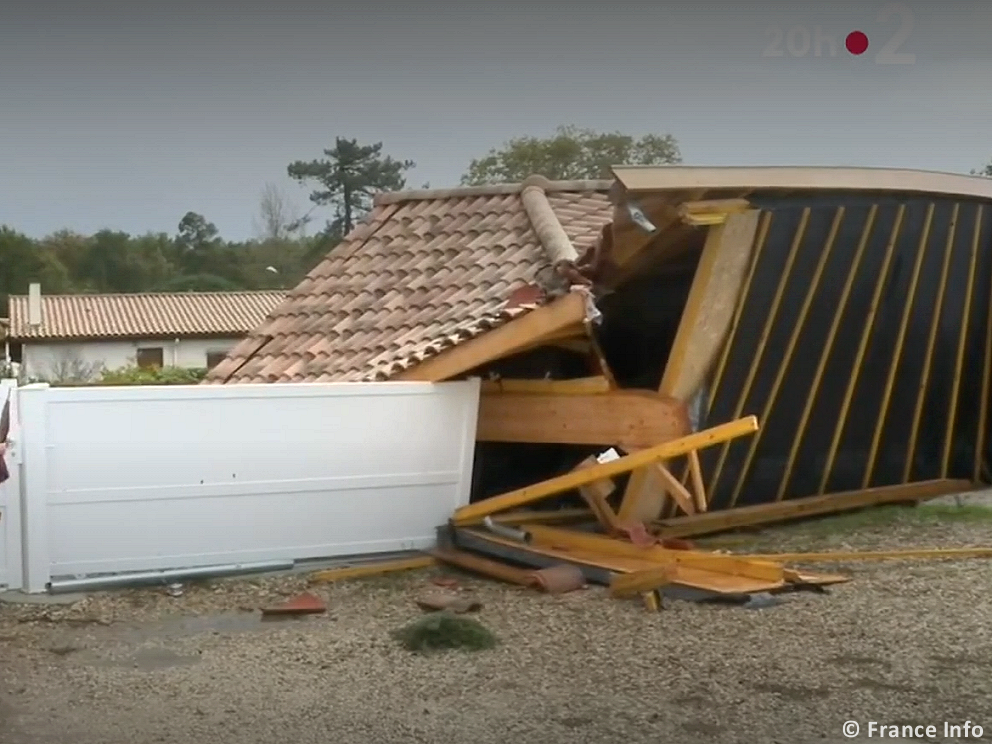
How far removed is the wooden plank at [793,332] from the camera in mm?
10094

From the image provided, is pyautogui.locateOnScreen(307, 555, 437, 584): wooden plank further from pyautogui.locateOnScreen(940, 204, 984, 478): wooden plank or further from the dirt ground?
pyautogui.locateOnScreen(940, 204, 984, 478): wooden plank

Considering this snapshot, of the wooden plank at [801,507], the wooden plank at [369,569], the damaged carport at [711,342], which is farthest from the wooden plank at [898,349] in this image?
the wooden plank at [369,569]

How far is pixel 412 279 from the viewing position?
1323 centimetres

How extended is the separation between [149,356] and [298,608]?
4244cm

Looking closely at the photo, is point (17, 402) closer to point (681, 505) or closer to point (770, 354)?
point (681, 505)

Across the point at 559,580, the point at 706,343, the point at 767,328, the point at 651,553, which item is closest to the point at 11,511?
the point at 559,580

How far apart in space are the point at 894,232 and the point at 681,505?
2.77 meters

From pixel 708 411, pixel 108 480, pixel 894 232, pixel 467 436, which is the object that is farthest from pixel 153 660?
pixel 894 232

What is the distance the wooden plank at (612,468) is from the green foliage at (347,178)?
10981 millimetres

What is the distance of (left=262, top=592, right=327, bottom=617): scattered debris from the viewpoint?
27.7ft

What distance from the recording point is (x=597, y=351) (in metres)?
10.9

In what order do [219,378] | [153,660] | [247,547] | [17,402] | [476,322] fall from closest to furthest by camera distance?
[153,660] < [17,402] < [247,547] < [476,322] < [219,378]

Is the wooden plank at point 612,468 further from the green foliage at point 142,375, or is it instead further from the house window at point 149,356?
the house window at point 149,356

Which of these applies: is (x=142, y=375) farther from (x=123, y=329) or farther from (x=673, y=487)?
(x=673, y=487)
